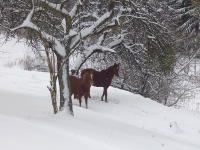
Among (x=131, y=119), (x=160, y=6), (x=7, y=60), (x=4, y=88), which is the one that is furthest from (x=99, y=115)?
(x=7, y=60)

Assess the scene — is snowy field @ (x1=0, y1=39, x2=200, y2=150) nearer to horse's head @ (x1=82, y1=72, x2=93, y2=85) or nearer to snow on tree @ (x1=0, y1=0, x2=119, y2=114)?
horse's head @ (x1=82, y1=72, x2=93, y2=85)

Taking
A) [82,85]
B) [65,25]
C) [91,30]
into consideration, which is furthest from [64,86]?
[82,85]

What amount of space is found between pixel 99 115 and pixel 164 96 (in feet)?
33.9

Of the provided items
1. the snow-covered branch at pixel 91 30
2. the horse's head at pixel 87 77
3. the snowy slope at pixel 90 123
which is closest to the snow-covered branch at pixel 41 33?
the snow-covered branch at pixel 91 30

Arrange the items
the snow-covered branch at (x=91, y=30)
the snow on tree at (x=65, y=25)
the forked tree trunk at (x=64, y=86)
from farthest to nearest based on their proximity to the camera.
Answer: the snow-covered branch at (x=91, y=30), the forked tree trunk at (x=64, y=86), the snow on tree at (x=65, y=25)

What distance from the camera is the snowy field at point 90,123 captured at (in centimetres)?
762

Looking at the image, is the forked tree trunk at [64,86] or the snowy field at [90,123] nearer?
the snowy field at [90,123]

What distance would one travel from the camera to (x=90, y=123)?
35.1 feet

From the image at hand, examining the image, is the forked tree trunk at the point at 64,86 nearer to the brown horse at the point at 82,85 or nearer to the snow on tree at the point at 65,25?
the snow on tree at the point at 65,25

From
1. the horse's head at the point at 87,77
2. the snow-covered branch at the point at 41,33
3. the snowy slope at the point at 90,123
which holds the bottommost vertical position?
the snowy slope at the point at 90,123

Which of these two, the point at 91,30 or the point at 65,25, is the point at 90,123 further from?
the point at 65,25

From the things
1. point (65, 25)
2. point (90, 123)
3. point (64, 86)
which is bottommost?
point (90, 123)

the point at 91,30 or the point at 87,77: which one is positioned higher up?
the point at 91,30

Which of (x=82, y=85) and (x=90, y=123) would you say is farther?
(x=82, y=85)
